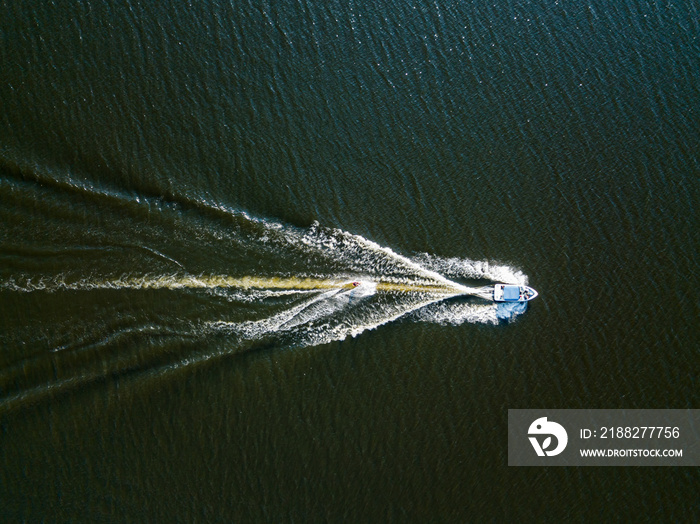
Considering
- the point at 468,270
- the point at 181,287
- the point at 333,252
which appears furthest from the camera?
the point at 468,270

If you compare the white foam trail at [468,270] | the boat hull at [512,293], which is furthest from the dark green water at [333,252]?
the boat hull at [512,293]

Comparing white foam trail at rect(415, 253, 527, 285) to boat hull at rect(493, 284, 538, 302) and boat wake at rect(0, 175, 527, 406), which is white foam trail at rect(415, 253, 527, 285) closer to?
boat wake at rect(0, 175, 527, 406)

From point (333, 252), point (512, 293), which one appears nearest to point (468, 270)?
point (512, 293)

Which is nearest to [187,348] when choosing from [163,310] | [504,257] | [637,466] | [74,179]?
[163,310]

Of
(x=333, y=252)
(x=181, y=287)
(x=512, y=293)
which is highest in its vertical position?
(x=333, y=252)

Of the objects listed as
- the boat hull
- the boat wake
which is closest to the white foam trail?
the boat wake

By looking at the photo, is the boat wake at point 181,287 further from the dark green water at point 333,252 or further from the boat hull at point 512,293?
the boat hull at point 512,293

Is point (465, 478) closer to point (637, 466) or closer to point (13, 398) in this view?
point (637, 466)

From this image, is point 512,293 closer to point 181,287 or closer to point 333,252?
point 333,252
